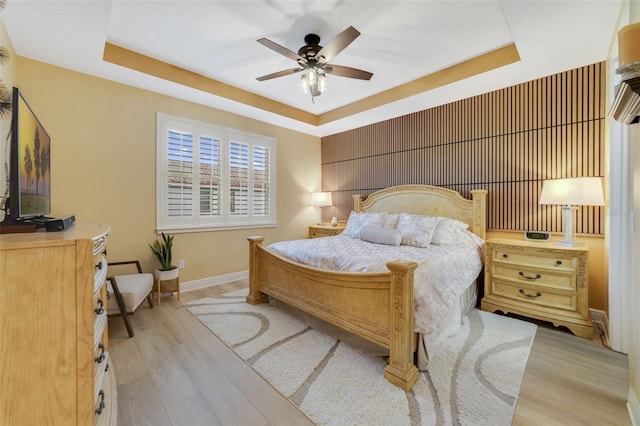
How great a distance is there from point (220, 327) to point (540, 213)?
12.6 ft

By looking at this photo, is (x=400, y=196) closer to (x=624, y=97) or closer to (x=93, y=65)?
(x=624, y=97)

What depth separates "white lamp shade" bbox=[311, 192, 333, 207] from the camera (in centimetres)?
528

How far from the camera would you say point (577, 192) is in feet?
8.55

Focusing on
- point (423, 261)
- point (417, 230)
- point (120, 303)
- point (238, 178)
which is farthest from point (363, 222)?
point (120, 303)

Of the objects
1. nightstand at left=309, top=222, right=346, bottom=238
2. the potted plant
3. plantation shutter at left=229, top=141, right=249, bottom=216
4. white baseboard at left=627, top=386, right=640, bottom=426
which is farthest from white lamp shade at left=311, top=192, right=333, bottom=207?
white baseboard at left=627, top=386, right=640, bottom=426

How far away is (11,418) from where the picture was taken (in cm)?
100

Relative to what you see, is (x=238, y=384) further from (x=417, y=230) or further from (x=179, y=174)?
(x=179, y=174)

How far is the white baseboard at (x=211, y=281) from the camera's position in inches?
151

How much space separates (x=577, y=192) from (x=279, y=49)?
10.4 feet

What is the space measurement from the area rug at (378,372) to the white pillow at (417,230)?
3.19ft

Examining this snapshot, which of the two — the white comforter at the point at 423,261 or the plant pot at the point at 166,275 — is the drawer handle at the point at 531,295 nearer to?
the white comforter at the point at 423,261

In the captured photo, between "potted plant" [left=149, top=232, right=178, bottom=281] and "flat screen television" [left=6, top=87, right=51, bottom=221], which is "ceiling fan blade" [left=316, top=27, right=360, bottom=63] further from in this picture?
"potted plant" [left=149, top=232, right=178, bottom=281]

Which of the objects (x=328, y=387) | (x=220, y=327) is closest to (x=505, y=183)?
(x=328, y=387)

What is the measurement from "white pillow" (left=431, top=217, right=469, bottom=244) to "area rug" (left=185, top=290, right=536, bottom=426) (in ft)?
3.00
